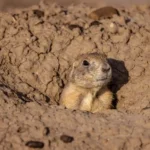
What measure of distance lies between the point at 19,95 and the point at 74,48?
137 cm

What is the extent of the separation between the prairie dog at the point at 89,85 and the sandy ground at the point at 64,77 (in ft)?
0.69

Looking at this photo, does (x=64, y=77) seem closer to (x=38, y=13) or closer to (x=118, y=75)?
(x=118, y=75)

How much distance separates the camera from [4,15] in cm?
747

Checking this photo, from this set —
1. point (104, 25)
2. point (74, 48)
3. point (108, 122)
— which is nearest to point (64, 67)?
point (74, 48)

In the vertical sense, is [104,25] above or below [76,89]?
above

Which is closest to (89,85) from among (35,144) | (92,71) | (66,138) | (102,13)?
(92,71)

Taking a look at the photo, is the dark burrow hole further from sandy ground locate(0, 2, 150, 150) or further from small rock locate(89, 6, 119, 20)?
small rock locate(89, 6, 119, 20)

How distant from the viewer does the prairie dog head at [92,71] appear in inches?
246

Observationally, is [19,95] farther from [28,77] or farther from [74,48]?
[74,48]

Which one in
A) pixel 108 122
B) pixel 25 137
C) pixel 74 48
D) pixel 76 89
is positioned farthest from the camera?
pixel 74 48

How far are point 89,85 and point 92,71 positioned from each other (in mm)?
175

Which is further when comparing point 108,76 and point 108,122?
point 108,76

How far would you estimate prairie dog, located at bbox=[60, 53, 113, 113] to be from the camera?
20.6 feet

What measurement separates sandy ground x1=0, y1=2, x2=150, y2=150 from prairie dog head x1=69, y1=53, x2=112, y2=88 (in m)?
0.41
